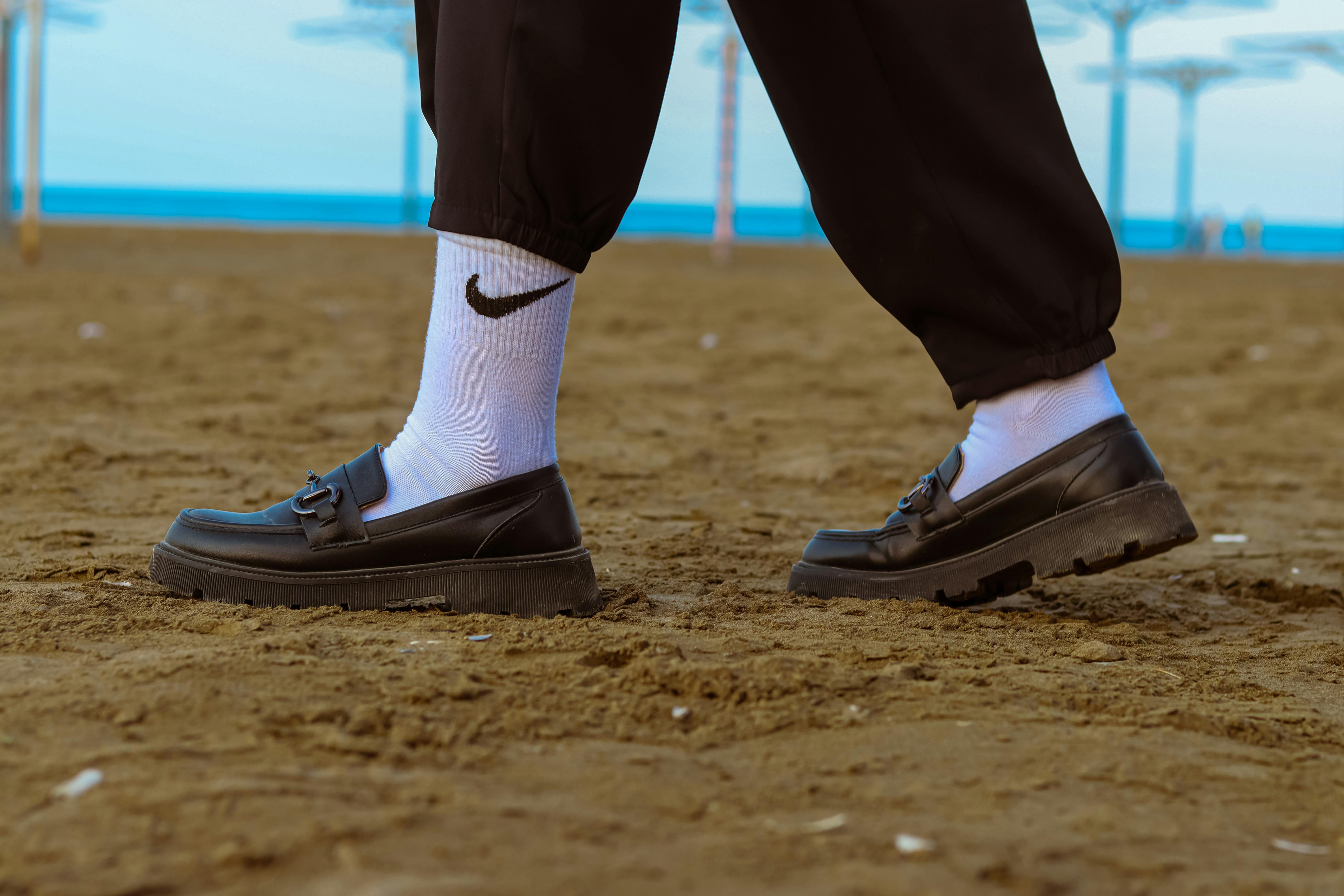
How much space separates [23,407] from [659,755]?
2.78 metres

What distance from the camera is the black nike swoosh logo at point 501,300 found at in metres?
1.38

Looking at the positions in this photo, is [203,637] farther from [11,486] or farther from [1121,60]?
[1121,60]

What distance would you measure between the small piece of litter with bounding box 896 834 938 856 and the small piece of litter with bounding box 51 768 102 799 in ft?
1.78

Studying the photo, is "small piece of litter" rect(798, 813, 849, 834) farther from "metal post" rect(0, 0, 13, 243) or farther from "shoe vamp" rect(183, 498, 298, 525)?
"metal post" rect(0, 0, 13, 243)

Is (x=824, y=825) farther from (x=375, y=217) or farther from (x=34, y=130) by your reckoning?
(x=375, y=217)

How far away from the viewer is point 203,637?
126 cm

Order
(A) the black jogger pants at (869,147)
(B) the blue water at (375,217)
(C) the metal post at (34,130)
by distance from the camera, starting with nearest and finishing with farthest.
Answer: (A) the black jogger pants at (869,147) < (C) the metal post at (34,130) < (B) the blue water at (375,217)

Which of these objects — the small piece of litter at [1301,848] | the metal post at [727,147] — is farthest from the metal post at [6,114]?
the small piece of litter at [1301,848]

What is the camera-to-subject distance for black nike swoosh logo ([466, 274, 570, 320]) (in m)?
1.38

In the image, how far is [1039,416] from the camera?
1490 mm

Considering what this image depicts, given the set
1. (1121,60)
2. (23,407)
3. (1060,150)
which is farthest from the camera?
(1121,60)

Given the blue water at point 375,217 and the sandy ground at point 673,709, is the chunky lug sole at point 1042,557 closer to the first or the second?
the sandy ground at point 673,709

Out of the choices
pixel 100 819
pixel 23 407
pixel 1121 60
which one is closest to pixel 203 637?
pixel 100 819

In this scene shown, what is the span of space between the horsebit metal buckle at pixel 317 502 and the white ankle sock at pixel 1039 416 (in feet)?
2.59
